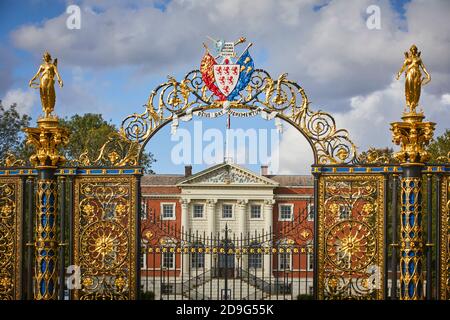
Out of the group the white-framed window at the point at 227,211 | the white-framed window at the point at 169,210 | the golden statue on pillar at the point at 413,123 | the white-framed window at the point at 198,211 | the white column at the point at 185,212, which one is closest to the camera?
the golden statue on pillar at the point at 413,123

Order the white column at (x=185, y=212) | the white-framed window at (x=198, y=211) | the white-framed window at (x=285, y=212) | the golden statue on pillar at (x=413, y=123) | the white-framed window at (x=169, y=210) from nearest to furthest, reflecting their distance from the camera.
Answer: the golden statue on pillar at (x=413, y=123), the white-framed window at (x=169, y=210), the white-framed window at (x=285, y=212), the white column at (x=185, y=212), the white-framed window at (x=198, y=211)

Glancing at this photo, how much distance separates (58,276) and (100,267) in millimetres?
783

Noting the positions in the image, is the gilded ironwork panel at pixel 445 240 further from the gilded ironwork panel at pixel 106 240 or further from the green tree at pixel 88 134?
the green tree at pixel 88 134

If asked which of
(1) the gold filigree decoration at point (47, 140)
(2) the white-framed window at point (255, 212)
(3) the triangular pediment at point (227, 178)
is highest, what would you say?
(1) the gold filigree decoration at point (47, 140)

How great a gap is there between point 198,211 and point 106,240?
24580mm

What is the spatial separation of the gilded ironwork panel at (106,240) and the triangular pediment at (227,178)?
74.4 feet

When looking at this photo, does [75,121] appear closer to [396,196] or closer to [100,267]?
[100,267]

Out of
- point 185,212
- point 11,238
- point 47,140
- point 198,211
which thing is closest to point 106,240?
point 11,238

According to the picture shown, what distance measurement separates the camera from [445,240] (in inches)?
508

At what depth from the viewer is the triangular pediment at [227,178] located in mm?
36750

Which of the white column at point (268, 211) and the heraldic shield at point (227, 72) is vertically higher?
the heraldic shield at point (227, 72)

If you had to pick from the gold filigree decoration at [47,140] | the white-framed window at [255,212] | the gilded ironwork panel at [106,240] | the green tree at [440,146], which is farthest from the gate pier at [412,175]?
the white-framed window at [255,212]

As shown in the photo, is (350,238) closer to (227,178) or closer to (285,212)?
(285,212)
